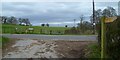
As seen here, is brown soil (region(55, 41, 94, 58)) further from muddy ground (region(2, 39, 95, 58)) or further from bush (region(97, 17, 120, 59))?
bush (region(97, 17, 120, 59))

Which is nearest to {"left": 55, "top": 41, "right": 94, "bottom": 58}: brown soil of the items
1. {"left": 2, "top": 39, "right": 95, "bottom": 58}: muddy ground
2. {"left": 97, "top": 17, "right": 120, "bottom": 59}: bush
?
{"left": 2, "top": 39, "right": 95, "bottom": 58}: muddy ground

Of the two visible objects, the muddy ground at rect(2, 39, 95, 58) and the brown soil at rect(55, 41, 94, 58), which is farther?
the muddy ground at rect(2, 39, 95, 58)

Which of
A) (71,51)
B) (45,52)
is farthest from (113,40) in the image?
(45,52)

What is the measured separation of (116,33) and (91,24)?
28033 millimetres

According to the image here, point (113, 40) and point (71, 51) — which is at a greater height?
point (113, 40)

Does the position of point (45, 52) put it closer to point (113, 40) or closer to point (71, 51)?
point (71, 51)

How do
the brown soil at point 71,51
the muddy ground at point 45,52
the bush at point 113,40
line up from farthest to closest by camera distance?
the muddy ground at point 45,52 < the brown soil at point 71,51 < the bush at point 113,40

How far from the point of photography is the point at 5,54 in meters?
11.0

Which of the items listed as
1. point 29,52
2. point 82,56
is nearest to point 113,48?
point 82,56

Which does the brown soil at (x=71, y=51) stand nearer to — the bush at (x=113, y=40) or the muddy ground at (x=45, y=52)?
the muddy ground at (x=45, y=52)

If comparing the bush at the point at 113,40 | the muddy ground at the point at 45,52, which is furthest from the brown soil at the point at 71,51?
the bush at the point at 113,40

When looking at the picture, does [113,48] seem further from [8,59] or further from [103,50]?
[8,59]

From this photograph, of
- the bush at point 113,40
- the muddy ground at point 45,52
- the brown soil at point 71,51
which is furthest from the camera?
the muddy ground at point 45,52

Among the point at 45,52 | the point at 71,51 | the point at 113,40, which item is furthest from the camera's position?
the point at 45,52
